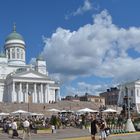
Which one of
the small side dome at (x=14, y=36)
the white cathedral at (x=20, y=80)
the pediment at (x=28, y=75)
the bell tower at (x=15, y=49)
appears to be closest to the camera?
the pediment at (x=28, y=75)

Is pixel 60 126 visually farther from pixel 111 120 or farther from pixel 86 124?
pixel 111 120

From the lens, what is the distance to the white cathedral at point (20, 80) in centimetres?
10512

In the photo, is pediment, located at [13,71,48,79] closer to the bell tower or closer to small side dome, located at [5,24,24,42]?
the bell tower

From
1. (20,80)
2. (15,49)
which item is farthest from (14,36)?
(20,80)

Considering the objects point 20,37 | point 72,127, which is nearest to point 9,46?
point 20,37

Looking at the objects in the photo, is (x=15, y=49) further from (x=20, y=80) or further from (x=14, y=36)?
(x=20, y=80)

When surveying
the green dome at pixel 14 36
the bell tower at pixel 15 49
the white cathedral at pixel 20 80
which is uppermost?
the green dome at pixel 14 36

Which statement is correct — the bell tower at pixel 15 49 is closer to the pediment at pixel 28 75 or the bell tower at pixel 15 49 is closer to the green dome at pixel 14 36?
the green dome at pixel 14 36

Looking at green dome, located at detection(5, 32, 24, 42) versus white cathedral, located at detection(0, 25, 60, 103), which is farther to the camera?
green dome, located at detection(5, 32, 24, 42)

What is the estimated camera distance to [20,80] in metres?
104

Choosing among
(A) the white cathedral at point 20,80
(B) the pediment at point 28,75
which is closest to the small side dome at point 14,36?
(A) the white cathedral at point 20,80

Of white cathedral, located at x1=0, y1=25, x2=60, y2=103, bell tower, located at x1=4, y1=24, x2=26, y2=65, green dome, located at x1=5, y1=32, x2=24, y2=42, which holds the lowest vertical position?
white cathedral, located at x1=0, y1=25, x2=60, y2=103

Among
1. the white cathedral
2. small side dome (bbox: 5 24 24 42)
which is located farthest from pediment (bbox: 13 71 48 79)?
small side dome (bbox: 5 24 24 42)

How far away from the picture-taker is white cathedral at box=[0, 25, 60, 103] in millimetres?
105125
